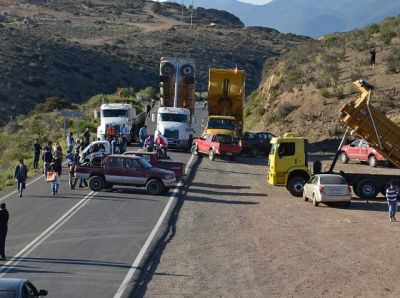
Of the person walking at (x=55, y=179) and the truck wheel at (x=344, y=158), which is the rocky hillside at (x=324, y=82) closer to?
the truck wheel at (x=344, y=158)

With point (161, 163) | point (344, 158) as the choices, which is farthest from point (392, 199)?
point (344, 158)

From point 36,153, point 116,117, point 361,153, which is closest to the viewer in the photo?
point 36,153

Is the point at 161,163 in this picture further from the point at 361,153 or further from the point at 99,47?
the point at 99,47

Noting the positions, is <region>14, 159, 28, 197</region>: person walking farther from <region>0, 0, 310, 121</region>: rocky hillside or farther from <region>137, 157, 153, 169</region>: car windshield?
<region>0, 0, 310, 121</region>: rocky hillside

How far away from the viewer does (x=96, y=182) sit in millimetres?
31000

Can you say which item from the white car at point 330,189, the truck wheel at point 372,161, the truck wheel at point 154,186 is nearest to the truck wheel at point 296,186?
the white car at point 330,189

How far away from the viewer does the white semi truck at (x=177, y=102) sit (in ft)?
147

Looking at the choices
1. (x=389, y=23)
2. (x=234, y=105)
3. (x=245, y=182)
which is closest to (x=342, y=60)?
(x=389, y=23)

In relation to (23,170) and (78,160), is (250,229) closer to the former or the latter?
(23,170)

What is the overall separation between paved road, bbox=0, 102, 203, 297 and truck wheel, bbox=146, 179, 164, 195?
1.55 feet

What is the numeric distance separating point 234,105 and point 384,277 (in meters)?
28.6

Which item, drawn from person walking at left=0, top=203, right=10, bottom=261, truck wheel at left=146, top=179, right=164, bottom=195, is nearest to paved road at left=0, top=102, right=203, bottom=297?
person walking at left=0, top=203, right=10, bottom=261

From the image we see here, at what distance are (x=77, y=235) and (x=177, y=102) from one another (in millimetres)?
25157

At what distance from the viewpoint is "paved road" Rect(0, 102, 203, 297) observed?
17812 mm
